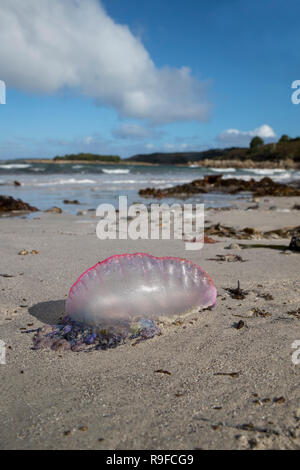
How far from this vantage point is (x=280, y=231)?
5547 mm

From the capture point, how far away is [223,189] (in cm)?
1656

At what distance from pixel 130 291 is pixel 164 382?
0.58 metres

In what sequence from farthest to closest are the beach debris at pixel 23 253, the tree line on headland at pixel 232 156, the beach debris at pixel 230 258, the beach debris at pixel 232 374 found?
the tree line on headland at pixel 232 156 < the beach debris at pixel 23 253 < the beach debris at pixel 230 258 < the beach debris at pixel 232 374

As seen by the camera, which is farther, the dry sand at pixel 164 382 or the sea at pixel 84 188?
the sea at pixel 84 188

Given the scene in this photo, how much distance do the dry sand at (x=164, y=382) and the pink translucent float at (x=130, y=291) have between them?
0.52 ft

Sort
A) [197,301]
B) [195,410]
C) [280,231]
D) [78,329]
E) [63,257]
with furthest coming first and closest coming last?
1. [280,231]
2. [63,257]
3. [197,301]
4. [78,329]
5. [195,410]

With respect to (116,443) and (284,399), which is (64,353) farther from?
(284,399)

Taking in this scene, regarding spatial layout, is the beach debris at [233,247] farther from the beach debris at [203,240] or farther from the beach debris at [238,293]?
the beach debris at [238,293]

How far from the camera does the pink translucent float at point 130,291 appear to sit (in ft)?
6.79

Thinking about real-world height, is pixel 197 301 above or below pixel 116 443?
above

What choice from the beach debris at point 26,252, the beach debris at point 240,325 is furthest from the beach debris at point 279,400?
the beach debris at point 26,252
